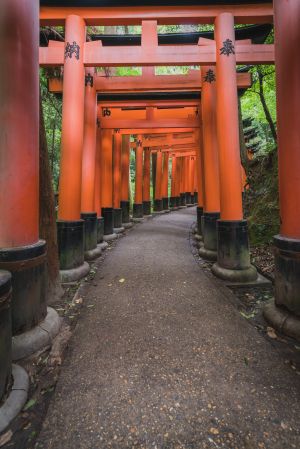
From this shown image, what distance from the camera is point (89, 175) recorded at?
255 inches

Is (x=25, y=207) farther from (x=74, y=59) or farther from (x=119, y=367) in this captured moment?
(x=74, y=59)

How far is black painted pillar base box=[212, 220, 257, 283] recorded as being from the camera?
15.5 ft

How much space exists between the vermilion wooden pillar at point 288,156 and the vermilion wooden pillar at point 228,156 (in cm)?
178

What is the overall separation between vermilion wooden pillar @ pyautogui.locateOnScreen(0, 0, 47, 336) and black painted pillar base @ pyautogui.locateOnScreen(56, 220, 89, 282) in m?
2.35

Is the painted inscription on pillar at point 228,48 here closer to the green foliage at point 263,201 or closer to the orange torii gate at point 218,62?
the orange torii gate at point 218,62

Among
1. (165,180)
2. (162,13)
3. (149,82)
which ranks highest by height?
(162,13)

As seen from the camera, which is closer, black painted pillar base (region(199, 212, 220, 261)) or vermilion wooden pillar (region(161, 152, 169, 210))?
black painted pillar base (region(199, 212, 220, 261))

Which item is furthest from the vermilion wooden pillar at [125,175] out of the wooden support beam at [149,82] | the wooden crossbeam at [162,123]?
the wooden support beam at [149,82]

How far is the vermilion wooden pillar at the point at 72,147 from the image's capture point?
5.14 metres

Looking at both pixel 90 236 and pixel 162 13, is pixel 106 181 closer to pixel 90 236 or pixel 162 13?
pixel 90 236

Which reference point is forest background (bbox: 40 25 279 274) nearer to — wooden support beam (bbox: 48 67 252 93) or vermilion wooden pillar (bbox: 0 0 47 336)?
wooden support beam (bbox: 48 67 252 93)

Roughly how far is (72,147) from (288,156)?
3.88 m

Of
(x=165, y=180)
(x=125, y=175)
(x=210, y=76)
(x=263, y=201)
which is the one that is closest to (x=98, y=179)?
(x=210, y=76)

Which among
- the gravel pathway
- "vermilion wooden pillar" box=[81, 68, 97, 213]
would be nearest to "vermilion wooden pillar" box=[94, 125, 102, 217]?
"vermilion wooden pillar" box=[81, 68, 97, 213]
